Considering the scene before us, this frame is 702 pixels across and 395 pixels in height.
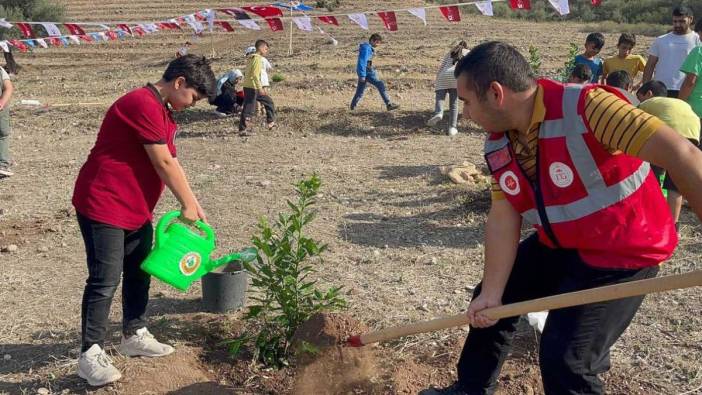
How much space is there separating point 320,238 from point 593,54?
403cm

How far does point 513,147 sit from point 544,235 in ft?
1.22

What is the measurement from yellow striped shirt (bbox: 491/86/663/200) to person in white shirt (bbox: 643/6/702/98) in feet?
17.2

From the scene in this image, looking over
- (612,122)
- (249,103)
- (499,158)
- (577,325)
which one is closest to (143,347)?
(499,158)

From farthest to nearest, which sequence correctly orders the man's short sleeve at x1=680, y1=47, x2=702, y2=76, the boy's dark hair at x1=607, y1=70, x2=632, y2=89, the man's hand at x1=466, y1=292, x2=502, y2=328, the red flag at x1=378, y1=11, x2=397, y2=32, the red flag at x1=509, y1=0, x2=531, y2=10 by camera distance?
1. the red flag at x1=378, y1=11, x2=397, y2=32
2. the red flag at x1=509, y1=0, x2=531, y2=10
3. the man's short sleeve at x1=680, y1=47, x2=702, y2=76
4. the boy's dark hair at x1=607, y1=70, x2=632, y2=89
5. the man's hand at x1=466, y1=292, x2=502, y2=328

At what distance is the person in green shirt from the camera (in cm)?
621

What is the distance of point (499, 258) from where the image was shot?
277 centimetres

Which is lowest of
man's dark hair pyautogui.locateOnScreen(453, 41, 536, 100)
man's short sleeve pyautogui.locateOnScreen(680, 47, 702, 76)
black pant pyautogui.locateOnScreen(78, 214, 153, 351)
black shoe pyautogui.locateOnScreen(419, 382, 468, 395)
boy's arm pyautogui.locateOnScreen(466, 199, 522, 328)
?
black shoe pyautogui.locateOnScreen(419, 382, 468, 395)

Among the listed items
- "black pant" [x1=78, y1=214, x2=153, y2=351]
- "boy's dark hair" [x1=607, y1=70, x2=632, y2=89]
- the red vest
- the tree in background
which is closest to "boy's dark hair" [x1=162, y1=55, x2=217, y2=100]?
"black pant" [x1=78, y1=214, x2=153, y2=351]

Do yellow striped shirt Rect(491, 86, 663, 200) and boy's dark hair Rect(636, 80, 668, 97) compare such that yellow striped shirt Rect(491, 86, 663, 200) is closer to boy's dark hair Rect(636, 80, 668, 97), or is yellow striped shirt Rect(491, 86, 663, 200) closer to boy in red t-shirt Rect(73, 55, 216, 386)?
boy in red t-shirt Rect(73, 55, 216, 386)

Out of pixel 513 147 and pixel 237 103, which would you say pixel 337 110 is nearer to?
pixel 237 103

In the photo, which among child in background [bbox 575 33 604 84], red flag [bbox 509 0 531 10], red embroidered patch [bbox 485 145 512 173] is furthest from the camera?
red flag [bbox 509 0 531 10]

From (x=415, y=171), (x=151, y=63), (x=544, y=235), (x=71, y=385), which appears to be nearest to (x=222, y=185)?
(x=415, y=171)

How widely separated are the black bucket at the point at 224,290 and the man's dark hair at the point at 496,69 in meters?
2.41

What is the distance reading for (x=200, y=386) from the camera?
11.7ft
